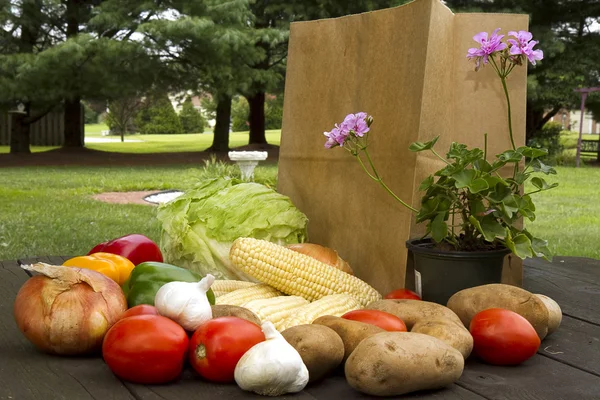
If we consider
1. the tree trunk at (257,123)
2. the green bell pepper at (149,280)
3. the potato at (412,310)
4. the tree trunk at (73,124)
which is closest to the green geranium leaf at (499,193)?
the potato at (412,310)

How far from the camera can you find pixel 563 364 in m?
2.01

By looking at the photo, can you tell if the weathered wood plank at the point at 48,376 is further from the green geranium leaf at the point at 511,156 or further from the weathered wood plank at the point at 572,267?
the weathered wood plank at the point at 572,267

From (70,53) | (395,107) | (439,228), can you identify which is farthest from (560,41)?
(439,228)

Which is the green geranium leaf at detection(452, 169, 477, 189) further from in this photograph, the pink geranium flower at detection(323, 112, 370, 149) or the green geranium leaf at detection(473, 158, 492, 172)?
the pink geranium flower at detection(323, 112, 370, 149)

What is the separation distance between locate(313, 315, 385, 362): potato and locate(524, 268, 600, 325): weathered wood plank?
970 millimetres

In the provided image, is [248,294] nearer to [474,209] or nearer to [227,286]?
[227,286]

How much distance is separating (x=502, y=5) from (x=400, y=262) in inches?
628

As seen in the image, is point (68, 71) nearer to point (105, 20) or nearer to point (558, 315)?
point (105, 20)

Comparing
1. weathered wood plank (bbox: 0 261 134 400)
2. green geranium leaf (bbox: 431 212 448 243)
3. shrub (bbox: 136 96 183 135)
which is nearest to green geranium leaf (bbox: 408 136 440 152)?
green geranium leaf (bbox: 431 212 448 243)

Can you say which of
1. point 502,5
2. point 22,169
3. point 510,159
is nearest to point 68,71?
point 22,169

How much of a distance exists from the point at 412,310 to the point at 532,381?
429mm

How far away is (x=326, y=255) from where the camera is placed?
2.96 metres

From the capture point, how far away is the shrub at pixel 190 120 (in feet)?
127

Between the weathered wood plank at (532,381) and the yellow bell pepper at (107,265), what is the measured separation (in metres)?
1.25
